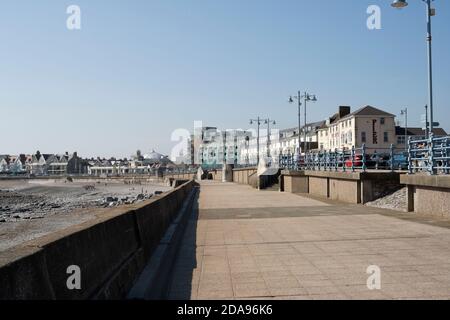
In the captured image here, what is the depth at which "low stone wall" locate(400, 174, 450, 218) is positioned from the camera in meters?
13.4

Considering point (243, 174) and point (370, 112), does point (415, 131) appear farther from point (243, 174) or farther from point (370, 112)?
point (243, 174)

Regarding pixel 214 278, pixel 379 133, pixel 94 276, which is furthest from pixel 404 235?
pixel 379 133

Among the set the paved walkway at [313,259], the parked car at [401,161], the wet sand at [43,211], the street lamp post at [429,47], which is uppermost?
the street lamp post at [429,47]

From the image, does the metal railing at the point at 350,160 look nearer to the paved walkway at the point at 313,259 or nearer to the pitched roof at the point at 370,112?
the paved walkway at the point at 313,259

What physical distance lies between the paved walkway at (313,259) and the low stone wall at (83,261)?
901 mm

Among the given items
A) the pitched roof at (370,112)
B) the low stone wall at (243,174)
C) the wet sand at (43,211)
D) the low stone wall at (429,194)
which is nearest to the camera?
the low stone wall at (429,194)

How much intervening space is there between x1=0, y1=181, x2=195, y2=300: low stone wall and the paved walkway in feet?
2.95

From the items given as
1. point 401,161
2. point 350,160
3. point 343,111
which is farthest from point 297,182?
point 343,111

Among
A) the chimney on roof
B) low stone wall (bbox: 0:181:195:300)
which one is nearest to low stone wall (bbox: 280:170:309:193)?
low stone wall (bbox: 0:181:195:300)

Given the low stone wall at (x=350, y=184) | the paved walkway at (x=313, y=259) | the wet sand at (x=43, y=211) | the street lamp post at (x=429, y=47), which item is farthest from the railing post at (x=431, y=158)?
the wet sand at (x=43, y=211)

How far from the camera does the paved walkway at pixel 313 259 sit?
6.61 metres
